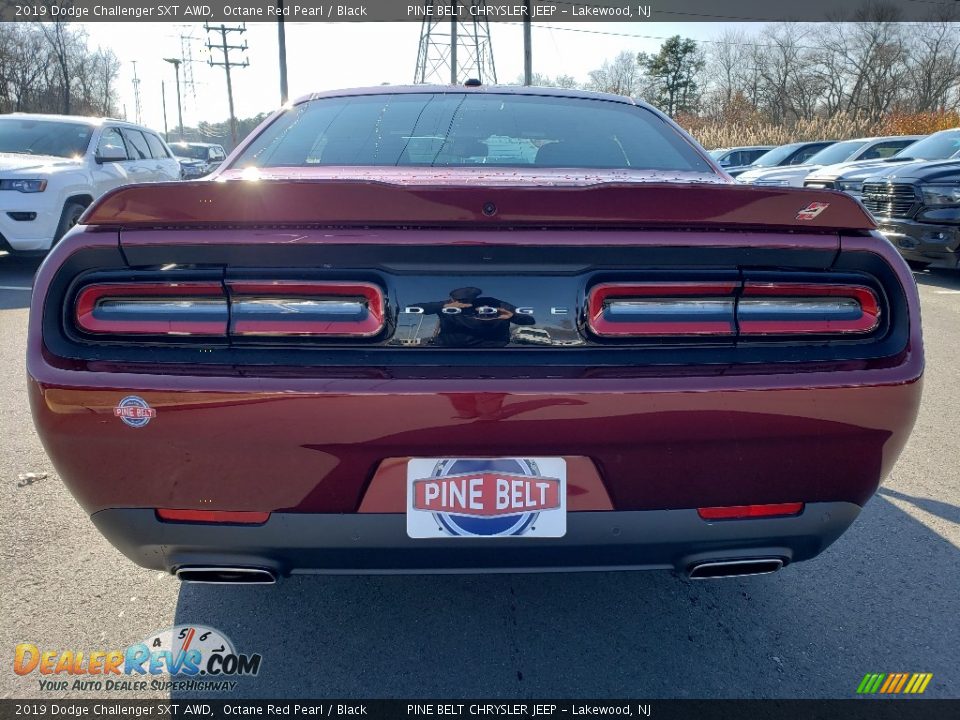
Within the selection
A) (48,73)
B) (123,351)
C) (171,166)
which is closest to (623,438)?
(123,351)

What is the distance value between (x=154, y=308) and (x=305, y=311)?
33cm

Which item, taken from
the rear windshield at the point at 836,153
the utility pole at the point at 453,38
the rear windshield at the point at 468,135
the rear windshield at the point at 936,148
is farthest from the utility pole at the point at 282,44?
the rear windshield at the point at 468,135

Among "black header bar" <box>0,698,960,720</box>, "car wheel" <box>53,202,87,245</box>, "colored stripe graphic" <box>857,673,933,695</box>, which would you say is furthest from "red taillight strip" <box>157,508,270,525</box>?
"car wheel" <box>53,202,87,245</box>

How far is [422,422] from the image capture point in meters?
1.51

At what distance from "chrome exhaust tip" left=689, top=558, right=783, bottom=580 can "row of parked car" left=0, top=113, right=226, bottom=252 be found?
6781 millimetres

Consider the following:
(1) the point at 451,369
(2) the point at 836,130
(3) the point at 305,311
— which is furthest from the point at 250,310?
(2) the point at 836,130

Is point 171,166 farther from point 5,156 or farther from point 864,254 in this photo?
point 864,254

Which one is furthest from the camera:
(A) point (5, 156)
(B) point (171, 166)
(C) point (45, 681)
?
(B) point (171, 166)

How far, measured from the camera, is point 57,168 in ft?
25.9

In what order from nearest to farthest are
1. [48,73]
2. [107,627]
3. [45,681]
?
1. [45,681]
2. [107,627]
3. [48,73]

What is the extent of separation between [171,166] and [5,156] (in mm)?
2636

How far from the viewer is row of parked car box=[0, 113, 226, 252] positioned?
24.9 ft

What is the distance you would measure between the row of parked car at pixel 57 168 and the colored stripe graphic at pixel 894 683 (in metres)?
7.00

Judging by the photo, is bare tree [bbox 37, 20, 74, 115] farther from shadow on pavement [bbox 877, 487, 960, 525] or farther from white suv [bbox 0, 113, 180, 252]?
Result: shadow on pavement [bbox 877, 487, 960, 525]
